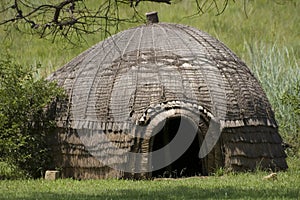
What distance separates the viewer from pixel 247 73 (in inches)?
561

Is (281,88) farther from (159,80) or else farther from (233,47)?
(233,47)

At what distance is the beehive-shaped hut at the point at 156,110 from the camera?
12891 millimetres

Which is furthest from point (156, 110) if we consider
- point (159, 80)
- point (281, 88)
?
point (281, 88)

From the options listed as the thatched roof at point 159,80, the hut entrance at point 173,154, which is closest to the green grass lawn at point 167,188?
the thatched roof at point 159,80

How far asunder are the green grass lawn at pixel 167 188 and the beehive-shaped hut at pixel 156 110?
50cm

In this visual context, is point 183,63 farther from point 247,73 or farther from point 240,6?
point 240,6

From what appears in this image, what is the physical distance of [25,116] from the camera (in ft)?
44.8

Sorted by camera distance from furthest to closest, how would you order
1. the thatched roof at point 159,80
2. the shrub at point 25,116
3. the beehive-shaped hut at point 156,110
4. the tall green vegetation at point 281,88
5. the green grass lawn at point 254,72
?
the tall green vegetation at point 281,88 < the shrub at point 25,116 < the thatched roof at point 159,80 < the beehive-shaped hut at point 156,110 < the green grass lawn at point 254,72

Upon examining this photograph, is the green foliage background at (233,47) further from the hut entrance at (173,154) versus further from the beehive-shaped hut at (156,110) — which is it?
the hut entrance at (173,154)

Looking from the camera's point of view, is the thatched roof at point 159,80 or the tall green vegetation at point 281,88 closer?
the thatched roof at point 159,80

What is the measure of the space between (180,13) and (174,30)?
66.8ft

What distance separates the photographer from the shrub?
13.3 metres

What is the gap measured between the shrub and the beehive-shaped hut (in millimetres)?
280

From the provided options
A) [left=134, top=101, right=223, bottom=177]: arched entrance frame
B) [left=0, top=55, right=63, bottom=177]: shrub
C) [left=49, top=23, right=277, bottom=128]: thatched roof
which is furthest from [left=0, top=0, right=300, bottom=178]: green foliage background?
[left=134, top=101, right=223, bottom=177]: arched entrance frame
